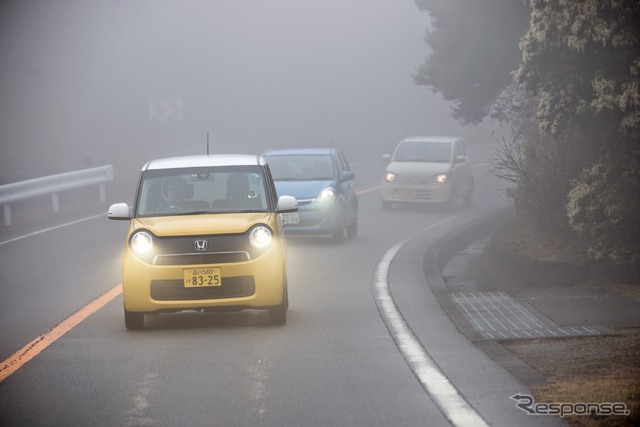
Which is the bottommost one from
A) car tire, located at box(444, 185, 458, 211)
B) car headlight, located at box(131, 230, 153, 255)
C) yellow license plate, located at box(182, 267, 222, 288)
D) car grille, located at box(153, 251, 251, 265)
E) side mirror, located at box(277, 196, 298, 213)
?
car tire, located at box(444, 185, 458, 211)

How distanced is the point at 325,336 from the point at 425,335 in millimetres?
913

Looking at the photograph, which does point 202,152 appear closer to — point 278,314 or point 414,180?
point 414,180

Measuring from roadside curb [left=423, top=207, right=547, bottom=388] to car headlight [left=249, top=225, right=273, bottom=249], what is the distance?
78.8 inches

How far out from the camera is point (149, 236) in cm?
1134

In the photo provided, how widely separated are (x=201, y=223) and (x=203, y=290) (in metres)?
0.71

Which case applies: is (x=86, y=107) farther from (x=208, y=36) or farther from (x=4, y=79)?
(x=208, y=36)

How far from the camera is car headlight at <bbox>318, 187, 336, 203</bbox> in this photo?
20.6 metres

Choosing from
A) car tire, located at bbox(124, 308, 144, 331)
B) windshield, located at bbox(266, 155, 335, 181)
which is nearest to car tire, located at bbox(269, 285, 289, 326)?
car tire, located at bbox(124, 308, 144, 331)

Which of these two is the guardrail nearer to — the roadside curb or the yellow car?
the roadside curb

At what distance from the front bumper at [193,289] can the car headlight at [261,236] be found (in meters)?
0.21

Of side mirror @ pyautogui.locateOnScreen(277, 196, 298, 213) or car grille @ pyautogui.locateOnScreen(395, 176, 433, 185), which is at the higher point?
side mirror @ pyautogui.locateOnScreen(277, 196, 298, 213)

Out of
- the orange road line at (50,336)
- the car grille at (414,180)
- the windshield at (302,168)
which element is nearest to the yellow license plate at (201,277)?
the orange road line at (50,336)

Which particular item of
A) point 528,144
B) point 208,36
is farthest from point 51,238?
point 208,36

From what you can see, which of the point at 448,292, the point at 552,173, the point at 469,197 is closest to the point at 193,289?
the point at 448,292
